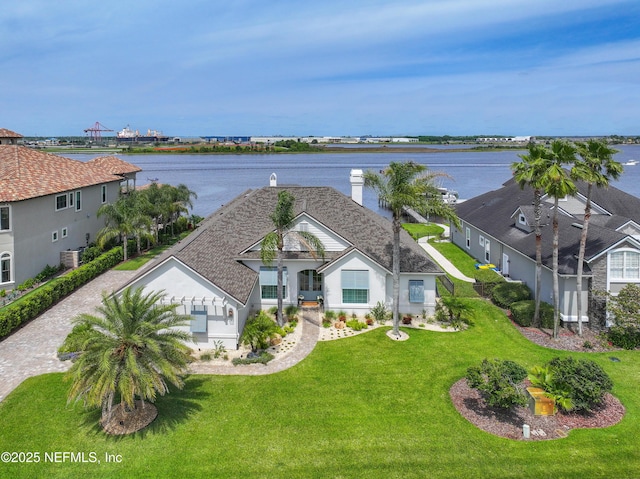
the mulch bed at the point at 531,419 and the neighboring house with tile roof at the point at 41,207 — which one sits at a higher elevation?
the neighboring house with tile roof at the point at 41,207

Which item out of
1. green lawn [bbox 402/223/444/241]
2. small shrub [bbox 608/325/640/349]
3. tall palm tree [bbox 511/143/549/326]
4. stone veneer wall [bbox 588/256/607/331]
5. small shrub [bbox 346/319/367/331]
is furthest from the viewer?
green lawn [bbox 402/223/444/241]

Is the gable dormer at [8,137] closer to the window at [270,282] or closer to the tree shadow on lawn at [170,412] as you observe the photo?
the window at [270,282]

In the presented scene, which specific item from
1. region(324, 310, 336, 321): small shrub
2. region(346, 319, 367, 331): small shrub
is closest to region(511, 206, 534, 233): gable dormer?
region(346, 319, 367, 331): small shrub

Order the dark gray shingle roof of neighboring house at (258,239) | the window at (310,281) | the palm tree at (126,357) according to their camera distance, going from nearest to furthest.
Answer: the palm tree at (126,357) → the dark gray shingle roof of neighboring house at (258,239) → the window at (310,281)

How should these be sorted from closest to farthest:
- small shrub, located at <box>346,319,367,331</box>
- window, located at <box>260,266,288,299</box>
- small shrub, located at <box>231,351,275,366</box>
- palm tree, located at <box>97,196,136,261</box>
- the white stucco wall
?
small shrub, located at <box>231,351,275,366</box>, the white stucco wall, small shrub, located at <box>346,319,367,331</box>, window, located at <box>260,266,288,299</box>, palm tree, located at <box>97,196,136,261</box>

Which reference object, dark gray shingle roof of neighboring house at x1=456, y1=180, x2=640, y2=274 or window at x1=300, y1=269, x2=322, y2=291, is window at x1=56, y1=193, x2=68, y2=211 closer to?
window at x1=300, y1=269, x2=322, y2=291

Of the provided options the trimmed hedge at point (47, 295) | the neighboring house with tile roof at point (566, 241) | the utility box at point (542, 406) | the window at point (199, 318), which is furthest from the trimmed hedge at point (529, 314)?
the trimmed hedge at point (47, 295)

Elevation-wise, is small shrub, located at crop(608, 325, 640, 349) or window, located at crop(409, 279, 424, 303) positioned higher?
window, located at crop(409, 279, 424, 303)

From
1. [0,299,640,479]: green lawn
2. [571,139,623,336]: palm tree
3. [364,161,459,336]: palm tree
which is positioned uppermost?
[571,139,623,336]: palm tree
